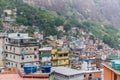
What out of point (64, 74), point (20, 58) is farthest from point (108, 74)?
point (20, 58)

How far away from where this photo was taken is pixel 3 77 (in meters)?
17.1

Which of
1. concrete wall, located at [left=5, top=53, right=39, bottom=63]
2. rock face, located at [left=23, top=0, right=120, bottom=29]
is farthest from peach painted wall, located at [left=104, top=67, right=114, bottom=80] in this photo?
rock face, located at [left=23, top=0, right=120, bottom=29]

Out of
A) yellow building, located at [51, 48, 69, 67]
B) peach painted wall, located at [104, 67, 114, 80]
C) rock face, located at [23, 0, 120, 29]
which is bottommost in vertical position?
yellow building, located at [51, 48, 69, 67]

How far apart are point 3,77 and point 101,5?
132 m

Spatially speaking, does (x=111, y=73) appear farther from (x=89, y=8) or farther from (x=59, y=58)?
(x=89, y=8)

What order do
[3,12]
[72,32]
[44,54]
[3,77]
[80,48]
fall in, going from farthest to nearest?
[72,32] < [3,12] < [80,48] < [44,54] < [3,77]

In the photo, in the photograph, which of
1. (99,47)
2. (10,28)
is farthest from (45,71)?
(99,47)

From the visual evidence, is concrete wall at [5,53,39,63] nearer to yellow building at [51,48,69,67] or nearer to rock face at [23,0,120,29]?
yellow building at [51,48,69,67]

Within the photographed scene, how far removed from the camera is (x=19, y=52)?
29.1 m

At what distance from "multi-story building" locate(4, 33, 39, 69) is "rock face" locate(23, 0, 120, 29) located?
73.4 meters

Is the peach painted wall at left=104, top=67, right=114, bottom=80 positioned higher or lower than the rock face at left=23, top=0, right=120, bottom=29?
lower

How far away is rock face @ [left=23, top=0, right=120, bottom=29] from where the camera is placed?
110 meters

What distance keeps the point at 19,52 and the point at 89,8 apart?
105985mm

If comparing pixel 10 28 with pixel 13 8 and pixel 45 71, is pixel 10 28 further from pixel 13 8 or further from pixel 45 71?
pixel 45 71
